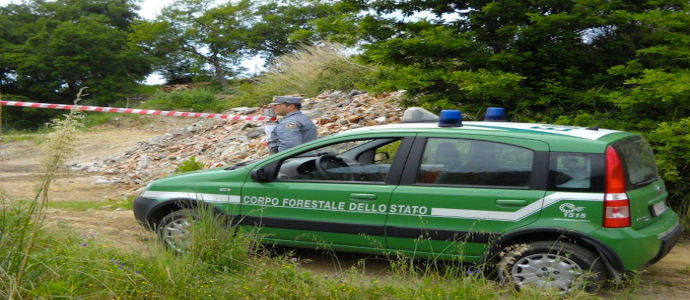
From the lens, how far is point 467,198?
465cm

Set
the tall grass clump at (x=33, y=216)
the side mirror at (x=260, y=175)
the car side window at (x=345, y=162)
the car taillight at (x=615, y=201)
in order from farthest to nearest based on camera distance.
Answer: the side mirror at (x=260, y=175), the car side window at (x=345, y=162), the car taillight at (x=615, y=201), the tall grass clump at (x=33, y=216)

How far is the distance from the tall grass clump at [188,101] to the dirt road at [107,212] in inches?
67.6

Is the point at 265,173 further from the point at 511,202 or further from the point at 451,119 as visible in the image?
the point at 511,202

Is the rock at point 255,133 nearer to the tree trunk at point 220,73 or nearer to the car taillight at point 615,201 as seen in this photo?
the car taillight at point 615,201

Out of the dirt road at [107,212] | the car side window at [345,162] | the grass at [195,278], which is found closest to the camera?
the grass at [195,278]

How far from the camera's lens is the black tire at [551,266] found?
4.33 metres

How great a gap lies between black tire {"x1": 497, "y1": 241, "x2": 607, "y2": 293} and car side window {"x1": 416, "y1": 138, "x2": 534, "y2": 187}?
0.49 metres

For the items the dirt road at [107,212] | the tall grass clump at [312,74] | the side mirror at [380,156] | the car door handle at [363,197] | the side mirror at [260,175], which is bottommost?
the dirt road at [107,212]

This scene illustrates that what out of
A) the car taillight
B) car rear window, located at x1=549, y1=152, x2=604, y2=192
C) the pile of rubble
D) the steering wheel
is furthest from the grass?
the pile of rubble

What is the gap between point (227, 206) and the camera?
5.34 metres

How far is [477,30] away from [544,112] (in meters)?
1.42

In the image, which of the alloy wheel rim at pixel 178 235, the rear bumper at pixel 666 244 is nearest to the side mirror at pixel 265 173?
the alloy wheel rim at pixel 178 235

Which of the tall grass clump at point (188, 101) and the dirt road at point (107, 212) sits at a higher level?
the tall grass clump at point (188, 101)

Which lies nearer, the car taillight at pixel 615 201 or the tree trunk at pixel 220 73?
the car taillight at pixel 615 201
